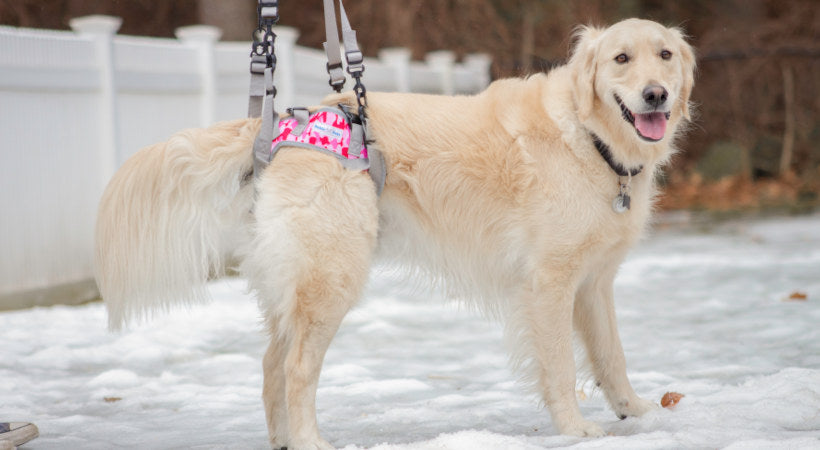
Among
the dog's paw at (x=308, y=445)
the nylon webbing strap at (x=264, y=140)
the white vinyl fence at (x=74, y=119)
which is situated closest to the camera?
the dog's paw at (x=308, y=445)

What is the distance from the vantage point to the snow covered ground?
3.51 meters

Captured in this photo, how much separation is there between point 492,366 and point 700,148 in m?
11.3

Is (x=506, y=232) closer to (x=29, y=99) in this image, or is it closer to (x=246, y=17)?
(x=29, y=99)

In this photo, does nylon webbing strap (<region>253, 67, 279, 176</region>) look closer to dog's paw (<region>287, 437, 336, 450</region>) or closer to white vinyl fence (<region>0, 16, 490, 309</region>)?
dog's paw (<region>287, 437, 336, 450</region>)

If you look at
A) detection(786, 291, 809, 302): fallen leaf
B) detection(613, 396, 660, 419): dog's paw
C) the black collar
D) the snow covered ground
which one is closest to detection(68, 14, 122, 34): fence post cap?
the snow covered ground

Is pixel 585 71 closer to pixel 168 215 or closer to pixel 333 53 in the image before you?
pixel 333 53

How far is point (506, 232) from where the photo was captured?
361cm

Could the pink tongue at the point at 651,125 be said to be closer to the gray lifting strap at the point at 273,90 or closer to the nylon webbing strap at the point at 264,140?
the gray lifting strap at the point at 273,90

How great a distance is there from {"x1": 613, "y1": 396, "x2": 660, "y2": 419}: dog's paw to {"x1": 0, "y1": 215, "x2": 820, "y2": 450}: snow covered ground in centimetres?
11

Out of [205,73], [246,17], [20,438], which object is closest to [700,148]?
[246,17]

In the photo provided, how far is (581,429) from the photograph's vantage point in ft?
11.5

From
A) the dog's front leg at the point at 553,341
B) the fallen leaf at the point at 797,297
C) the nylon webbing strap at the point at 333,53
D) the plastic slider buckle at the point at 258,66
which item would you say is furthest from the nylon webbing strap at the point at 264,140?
the fallen leaf at the point at 797,297

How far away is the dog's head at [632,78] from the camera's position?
3506 mm

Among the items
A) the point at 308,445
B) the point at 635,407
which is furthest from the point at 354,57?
the point at 635,407
